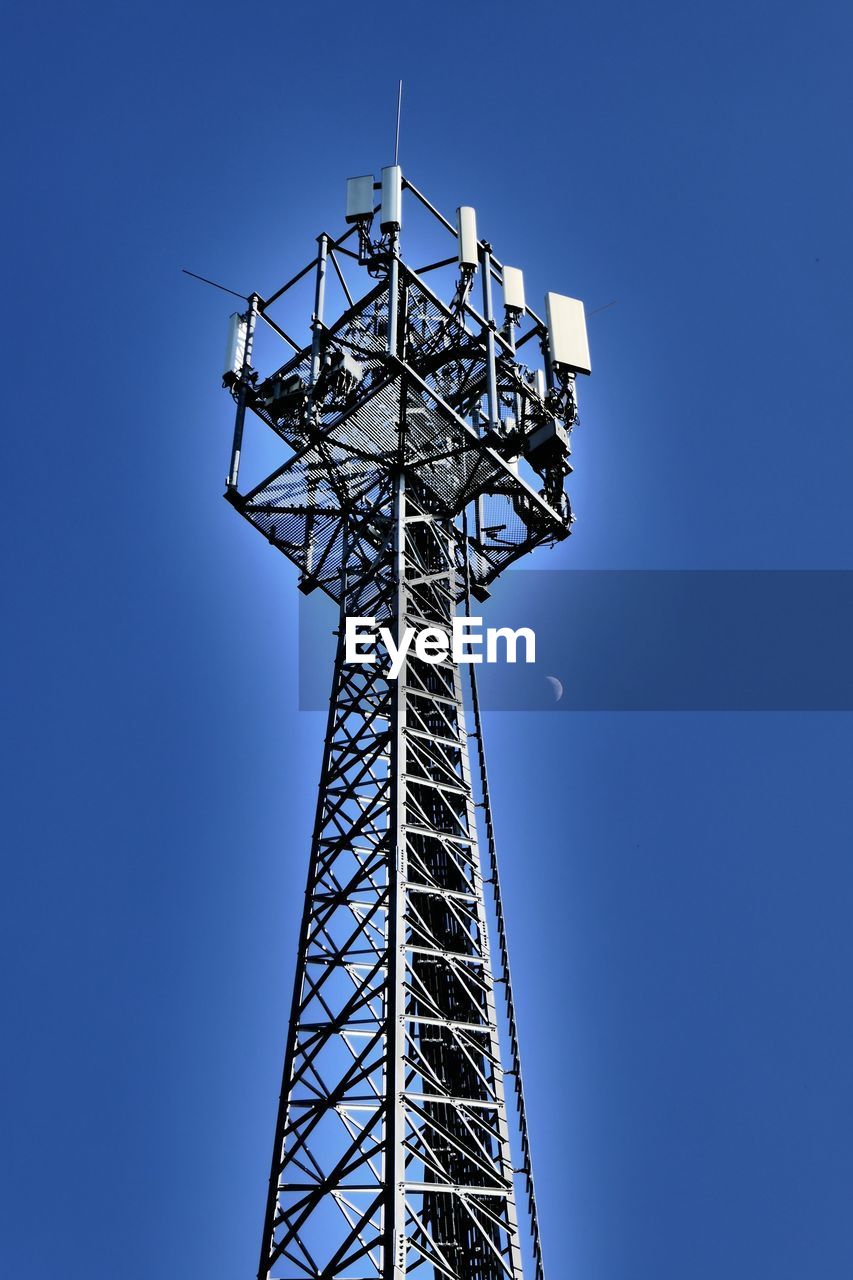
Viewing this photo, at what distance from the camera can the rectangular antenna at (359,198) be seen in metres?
24.3

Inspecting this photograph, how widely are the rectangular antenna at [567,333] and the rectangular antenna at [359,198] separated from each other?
14.0 ft

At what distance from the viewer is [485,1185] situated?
1794cm

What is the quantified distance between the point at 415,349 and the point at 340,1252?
16771 millimetres

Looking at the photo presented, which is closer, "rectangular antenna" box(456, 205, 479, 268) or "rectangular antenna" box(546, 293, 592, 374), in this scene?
"rectangular antenna" box(456, 205, 479, 268)

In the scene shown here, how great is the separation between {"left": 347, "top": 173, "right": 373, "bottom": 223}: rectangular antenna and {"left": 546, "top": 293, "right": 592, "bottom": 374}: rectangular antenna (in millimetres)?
4272

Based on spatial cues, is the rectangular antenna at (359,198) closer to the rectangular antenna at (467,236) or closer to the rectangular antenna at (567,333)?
the rectangular antenna at (467,236)

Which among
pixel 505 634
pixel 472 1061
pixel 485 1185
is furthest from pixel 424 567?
pixel 485 1185

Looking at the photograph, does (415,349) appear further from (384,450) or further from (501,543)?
(501,543)

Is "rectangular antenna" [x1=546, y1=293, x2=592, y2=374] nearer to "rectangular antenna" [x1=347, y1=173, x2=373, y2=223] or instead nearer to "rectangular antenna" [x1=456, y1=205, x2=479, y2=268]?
"rectangular antenna" [x1=456, y1=205, x2=479, y2=268]

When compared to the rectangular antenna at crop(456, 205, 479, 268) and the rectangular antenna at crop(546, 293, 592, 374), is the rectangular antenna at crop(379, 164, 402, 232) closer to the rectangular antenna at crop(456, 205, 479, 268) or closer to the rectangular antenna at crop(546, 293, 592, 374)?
the rectangular antenna at crop(456, 205, 479, 268)

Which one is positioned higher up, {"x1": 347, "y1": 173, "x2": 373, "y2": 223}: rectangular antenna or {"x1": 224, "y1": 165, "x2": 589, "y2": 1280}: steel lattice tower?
{"x1": 347, "y1": 173, "x2": 373, "y2": 223}: rectangular antenna

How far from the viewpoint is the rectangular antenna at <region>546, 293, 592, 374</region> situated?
25.0 meters

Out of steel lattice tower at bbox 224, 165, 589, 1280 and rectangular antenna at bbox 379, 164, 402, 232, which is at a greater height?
rectangular antenna at bbox 379, 164, 402, 232

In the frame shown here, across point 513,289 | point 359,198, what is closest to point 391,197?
point 359,198
